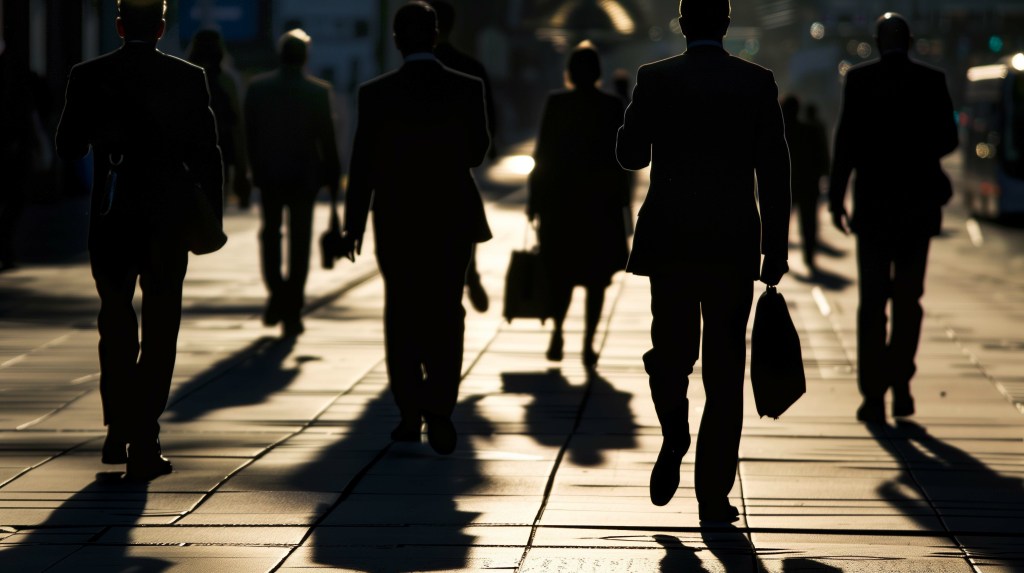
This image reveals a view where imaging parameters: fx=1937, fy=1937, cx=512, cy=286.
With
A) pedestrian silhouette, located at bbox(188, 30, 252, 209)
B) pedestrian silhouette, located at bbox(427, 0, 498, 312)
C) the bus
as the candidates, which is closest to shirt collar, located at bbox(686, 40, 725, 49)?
pedestrian silhouette, located at bbox(427, 0, 498, 312)

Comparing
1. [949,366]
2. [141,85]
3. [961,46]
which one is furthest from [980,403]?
[961,46]

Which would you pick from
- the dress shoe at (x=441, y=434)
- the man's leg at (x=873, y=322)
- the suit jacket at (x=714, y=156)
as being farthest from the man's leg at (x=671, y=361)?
the man's leg at (x=873, y=322)

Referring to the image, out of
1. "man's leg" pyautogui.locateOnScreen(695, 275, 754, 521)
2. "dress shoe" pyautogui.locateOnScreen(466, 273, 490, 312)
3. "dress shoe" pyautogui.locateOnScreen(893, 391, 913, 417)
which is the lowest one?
"dress shoe" pyautogui.locateOnScreen(466, 273, 490, 312)

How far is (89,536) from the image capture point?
231 inches

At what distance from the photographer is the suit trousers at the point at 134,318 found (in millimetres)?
6773

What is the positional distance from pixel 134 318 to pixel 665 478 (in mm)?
2036

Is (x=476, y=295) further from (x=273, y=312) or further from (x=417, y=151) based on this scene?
(x=417, y=151)

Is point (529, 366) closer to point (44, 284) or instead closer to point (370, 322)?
Result: point (370, 322)

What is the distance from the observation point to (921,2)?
84.9 metres

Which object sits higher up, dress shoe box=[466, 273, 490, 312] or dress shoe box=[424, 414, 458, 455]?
dress shoe box=[424, 414, 458, 455]

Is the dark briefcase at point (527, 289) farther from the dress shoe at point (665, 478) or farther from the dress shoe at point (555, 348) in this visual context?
the dress shoe at point (665, 478)

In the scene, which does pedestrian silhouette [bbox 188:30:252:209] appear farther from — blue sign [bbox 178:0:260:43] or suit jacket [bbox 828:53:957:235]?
blue sign [bbox 178:0:260:43]

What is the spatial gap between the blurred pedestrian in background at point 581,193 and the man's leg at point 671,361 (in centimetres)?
419

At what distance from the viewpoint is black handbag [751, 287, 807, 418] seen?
6195 mm
